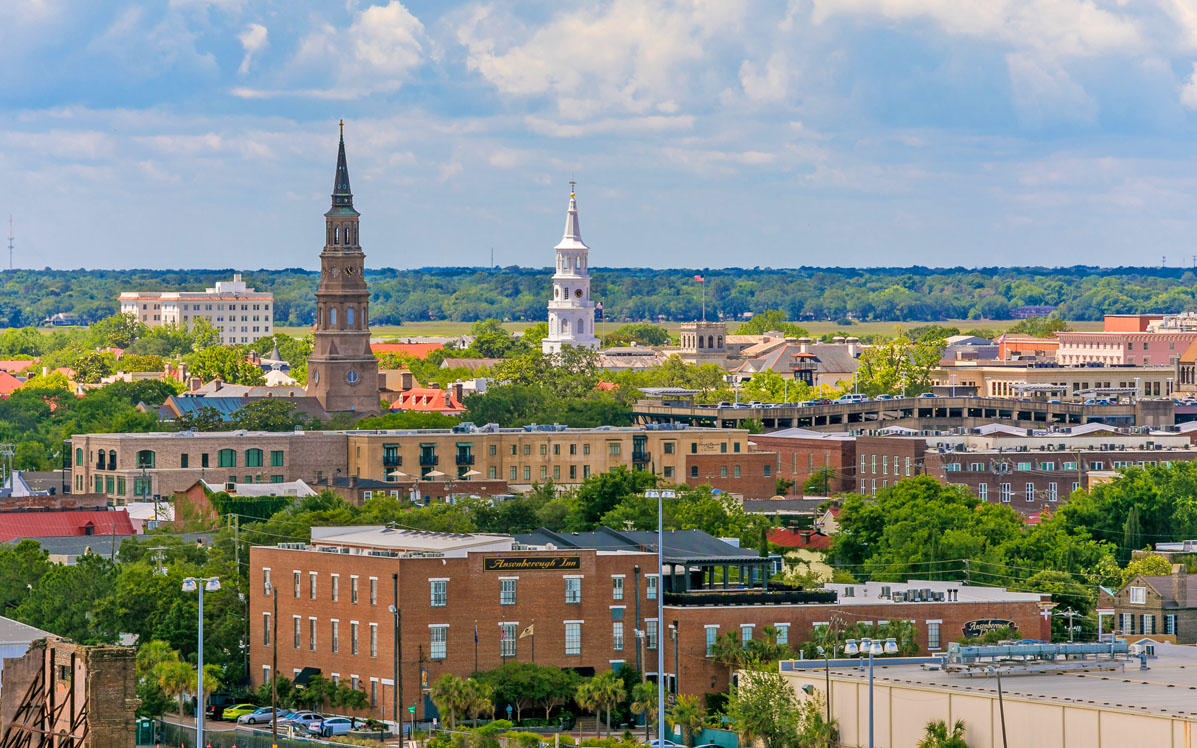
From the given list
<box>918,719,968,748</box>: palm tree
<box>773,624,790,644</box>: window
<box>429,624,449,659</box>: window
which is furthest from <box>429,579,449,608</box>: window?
<box>918,719,968,748</box>: palm tree

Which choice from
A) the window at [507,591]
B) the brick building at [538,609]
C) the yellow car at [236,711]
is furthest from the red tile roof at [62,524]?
the window at [507,591]

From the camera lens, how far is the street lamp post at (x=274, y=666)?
289ft

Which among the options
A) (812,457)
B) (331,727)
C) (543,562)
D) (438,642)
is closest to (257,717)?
(331,727)

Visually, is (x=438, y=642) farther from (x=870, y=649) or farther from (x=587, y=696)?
(x=870, y=649)

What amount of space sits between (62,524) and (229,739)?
52.8 m

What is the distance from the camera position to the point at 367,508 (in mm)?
134875

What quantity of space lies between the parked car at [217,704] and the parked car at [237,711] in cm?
33

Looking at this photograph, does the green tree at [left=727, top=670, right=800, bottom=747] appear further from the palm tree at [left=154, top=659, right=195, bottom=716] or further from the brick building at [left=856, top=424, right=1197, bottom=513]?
the brick building at [left=856, top=424, right=1197, bottom=513]

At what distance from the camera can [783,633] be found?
9519 centimetres

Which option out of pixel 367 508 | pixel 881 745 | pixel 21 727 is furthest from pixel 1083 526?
pixel 21 727

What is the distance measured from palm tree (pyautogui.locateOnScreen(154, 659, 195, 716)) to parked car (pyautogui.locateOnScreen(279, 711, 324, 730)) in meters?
4.15

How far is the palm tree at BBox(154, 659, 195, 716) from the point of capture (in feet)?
314

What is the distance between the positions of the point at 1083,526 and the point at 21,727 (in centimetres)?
7699

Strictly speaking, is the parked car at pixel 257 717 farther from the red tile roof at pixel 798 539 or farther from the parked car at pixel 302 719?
the red tile roof at pixel 798 539
